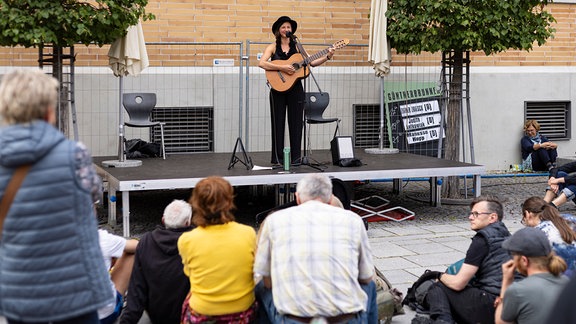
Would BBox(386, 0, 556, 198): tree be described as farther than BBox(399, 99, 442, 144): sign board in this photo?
No

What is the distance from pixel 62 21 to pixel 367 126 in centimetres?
636

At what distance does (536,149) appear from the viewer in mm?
14594

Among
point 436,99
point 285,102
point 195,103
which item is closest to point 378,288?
point 285,102

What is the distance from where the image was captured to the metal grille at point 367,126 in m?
14.2

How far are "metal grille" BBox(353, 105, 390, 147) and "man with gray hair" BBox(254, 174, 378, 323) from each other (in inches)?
376

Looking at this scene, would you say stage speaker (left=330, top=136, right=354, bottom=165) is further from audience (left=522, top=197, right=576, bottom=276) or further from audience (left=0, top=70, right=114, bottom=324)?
audience (left=0, top=70, right=114, bottom=324)

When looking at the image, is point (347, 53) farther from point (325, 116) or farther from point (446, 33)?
point (446, 33)

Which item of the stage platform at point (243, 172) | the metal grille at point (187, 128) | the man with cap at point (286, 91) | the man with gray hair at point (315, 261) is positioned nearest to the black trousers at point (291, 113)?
the man with cap at point (286, 91)

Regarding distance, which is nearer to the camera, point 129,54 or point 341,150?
point 129,54

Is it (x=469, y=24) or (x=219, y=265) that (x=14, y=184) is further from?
(x=469, y=24)

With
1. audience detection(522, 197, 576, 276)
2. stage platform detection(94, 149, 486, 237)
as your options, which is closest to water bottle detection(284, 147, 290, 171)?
stage platform detection(94, 149, 486, 237)

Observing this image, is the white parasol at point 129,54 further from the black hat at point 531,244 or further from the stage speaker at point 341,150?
the black hat at point 531,244

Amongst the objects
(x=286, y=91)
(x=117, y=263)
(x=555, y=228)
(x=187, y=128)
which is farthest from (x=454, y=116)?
(x=117, y=263)

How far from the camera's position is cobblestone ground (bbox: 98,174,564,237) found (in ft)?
34.8
